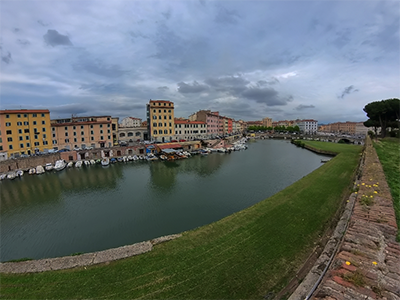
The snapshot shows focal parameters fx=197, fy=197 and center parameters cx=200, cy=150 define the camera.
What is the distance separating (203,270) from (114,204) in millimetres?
15233

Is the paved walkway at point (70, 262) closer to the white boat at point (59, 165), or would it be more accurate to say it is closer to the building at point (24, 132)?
the white boat at point (59, 165)

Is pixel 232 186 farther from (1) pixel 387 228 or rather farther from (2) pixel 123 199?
(1) pixel 387 228

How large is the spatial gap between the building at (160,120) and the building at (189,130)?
3.51m

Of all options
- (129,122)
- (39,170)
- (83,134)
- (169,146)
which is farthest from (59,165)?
(129,122)

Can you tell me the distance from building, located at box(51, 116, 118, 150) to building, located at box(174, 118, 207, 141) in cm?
1964

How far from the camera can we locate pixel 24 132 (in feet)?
136

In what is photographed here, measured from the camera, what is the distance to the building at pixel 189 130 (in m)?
63.5

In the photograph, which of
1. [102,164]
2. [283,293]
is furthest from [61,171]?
[283,293]

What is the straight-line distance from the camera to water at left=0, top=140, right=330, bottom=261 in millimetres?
13773

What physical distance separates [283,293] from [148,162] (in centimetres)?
4037

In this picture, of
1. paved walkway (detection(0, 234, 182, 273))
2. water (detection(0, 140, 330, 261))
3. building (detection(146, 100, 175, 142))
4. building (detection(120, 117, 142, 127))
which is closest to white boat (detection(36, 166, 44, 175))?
water (detection(0, 140, 330, 261))

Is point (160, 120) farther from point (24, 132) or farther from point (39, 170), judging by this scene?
point (39, 170)

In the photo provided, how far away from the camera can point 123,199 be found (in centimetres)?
2156

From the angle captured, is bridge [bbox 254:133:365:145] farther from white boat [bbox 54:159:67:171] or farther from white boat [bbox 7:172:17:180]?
white boat [bbox 7:172:17:180]
